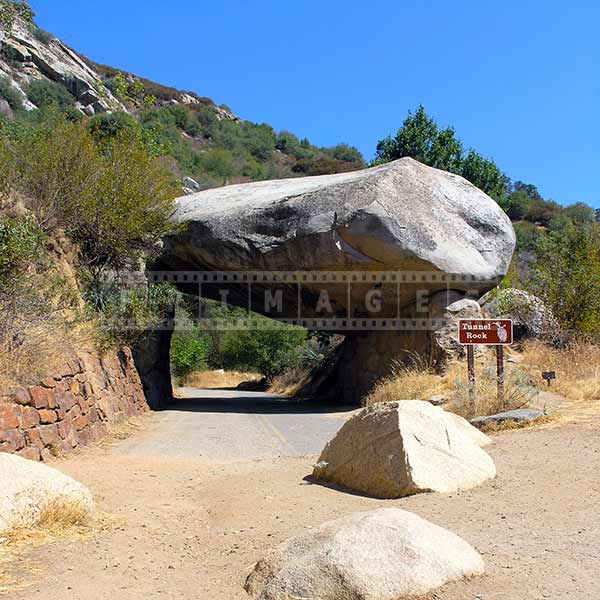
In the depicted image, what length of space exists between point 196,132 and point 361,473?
64.7 meters

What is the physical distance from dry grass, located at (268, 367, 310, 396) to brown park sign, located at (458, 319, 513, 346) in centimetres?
1678

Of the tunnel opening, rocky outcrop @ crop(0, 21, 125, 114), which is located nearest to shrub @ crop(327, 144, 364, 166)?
rocky outcrop @ crop(0, 21, 125, 114)

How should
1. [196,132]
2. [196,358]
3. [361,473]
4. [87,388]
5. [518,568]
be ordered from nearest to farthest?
[518,568] → [361,473] → [87,388] → [196,358] → [196,132]

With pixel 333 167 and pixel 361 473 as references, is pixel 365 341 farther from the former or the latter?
pixel 333 167

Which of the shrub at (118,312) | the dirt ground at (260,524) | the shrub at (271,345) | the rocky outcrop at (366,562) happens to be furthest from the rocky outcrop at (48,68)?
the rocky outcrop at (366,562)

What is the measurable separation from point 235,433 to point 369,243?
5.50 m

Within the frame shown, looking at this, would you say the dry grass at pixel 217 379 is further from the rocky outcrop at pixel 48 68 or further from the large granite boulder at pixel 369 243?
the rocky outcrop at pixel 48 68

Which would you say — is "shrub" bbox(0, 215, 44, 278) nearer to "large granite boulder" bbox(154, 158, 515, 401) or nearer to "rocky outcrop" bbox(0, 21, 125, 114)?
"large granite boulder" bbox(154, 158, 515, 401)

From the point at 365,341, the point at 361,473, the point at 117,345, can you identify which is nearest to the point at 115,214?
the point at 117,345

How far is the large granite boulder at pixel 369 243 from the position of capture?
15422 millimetres

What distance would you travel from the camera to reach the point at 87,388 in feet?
35.0

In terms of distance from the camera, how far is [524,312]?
773 inches

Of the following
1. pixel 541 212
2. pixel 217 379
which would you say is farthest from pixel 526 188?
pixel 217 379

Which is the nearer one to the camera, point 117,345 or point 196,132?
point 117,345
